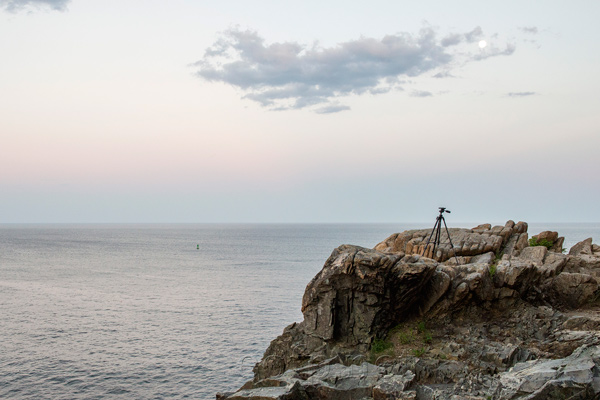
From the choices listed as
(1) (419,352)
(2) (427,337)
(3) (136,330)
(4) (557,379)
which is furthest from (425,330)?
(3) (136,330)

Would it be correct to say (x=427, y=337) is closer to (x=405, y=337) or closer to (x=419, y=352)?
(x=405, y=337)

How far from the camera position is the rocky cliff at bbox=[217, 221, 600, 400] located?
63.4ft

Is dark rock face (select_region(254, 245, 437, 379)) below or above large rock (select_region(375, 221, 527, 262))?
below

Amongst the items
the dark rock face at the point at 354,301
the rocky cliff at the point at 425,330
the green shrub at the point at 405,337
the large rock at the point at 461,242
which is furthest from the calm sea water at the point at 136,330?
the large rock at the point at 461,242

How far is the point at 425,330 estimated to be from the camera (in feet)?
89.5

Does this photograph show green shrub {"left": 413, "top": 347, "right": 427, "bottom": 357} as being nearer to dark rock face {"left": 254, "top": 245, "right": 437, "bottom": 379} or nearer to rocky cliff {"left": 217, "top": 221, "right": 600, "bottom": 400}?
rocky cliff {"left": 217, "top": 221, "right": 600, "bottom": 400}

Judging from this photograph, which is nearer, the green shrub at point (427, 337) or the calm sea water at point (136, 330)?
the green shrub at point (427, 337)

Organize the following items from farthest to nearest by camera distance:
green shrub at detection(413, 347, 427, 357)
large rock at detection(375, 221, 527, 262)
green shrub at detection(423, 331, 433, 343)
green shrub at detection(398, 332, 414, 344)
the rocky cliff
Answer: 1. large rock at detection(375, 221, 527, 262)
2. green shrub at detection(398, 332, 414, 344)
3. green shrub at detection(423, 331, 433, 343)
4. green shrub at detection(413, 347, 427, 357)
5. the rocky cliff

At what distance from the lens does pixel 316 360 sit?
25.9 m

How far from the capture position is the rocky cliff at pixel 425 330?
19.3 metres

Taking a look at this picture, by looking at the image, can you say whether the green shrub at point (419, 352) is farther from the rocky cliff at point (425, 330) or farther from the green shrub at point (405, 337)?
the green shrub at point (405, 337)

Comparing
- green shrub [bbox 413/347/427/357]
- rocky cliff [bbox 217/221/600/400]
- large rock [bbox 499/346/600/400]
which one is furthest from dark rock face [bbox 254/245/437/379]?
large rock [bbox 499/346/600/400]

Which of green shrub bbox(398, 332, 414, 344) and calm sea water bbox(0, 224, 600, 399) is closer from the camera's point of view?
green shrub bbox(398, 332, 414, 344)

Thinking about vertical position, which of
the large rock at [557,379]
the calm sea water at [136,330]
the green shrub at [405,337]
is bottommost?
the calm sea water at [136,330]
